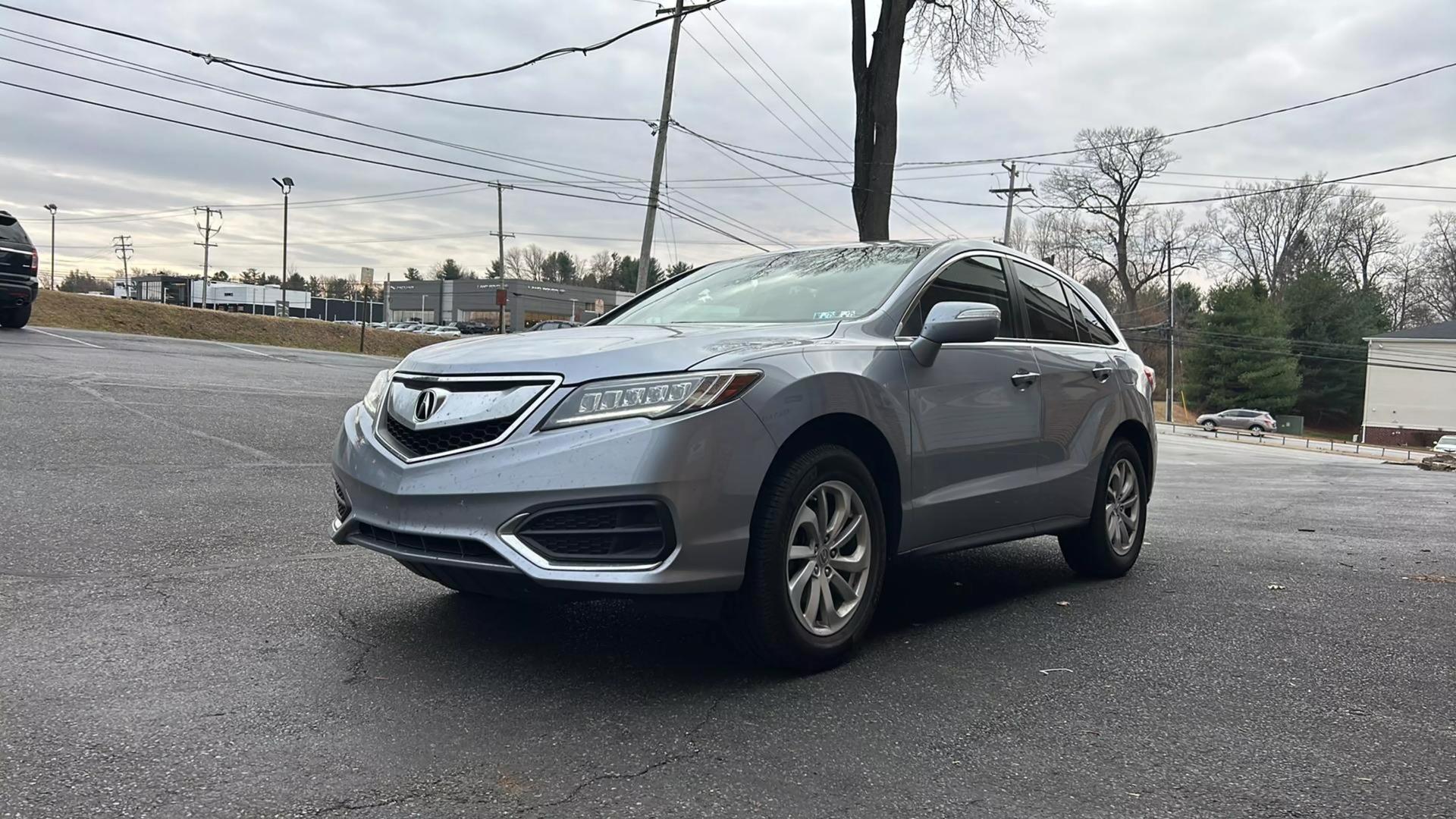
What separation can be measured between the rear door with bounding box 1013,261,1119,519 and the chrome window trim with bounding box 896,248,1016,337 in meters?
0.12

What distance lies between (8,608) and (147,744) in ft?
5.67

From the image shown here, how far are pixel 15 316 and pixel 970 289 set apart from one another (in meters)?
19.5

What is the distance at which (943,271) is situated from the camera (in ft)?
15.4

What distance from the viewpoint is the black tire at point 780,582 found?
11.1ft

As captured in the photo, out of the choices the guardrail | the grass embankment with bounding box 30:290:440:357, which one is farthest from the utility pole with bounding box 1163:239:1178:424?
the grass embankment with bounding box 30:290:440:357

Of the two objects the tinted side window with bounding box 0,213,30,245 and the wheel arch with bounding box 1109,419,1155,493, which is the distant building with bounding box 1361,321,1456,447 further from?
the tinted side window with bounding box 0,213,30,245

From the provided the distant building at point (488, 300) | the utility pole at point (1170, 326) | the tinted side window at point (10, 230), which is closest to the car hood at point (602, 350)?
the tinted side window at point (10, 230)

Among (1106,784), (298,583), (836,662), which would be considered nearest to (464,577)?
(836,662)

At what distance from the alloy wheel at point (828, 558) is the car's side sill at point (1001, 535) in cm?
37

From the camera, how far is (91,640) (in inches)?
145

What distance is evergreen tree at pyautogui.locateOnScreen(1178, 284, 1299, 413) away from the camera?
63438 mm

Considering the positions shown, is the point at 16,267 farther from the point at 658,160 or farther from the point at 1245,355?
the point at 1245,355

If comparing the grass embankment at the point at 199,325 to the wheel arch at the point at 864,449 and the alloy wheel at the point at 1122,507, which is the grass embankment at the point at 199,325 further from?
the wheel arch at the point at 864,449

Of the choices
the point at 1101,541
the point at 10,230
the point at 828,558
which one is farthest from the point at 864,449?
the point at 10,230
